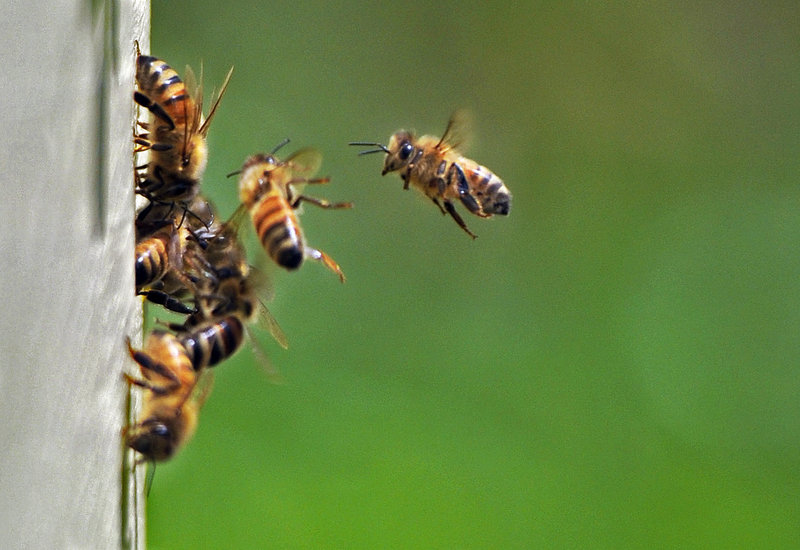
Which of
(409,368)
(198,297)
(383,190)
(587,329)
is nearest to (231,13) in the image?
(383,190)

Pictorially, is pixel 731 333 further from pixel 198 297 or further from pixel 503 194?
pixel 198 297

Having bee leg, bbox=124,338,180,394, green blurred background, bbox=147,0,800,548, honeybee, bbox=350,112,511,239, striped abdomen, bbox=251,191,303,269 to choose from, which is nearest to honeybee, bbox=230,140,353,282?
striped abdomen, bbox=251,191,303,269

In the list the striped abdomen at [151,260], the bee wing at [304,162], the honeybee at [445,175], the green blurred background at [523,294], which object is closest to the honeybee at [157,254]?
the striped abdomen at [151,260]

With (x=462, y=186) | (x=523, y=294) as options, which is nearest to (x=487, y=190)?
(x=462, y=186)

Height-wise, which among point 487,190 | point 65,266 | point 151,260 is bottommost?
point 65,266

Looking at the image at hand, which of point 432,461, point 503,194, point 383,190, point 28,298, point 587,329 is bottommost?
point 28,298

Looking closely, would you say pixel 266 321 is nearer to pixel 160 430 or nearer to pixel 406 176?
pixel 160 430
